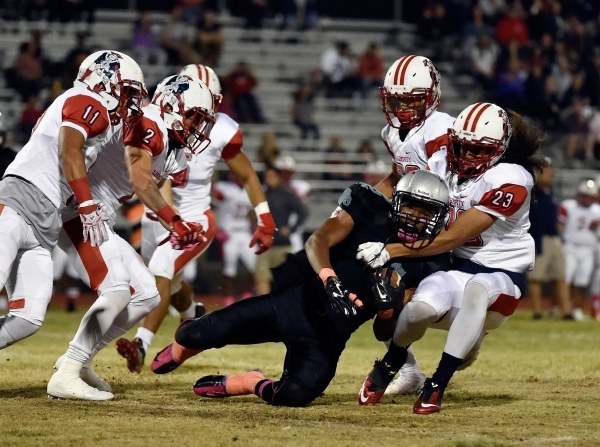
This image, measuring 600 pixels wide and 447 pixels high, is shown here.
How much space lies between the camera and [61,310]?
13344 millimetres

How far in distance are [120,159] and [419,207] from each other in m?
1.76

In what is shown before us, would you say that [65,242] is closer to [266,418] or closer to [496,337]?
[266,418]

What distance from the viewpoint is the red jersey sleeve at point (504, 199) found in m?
5.80

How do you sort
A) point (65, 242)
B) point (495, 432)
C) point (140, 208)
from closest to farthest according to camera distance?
point (495, 432), point (65, 242), point (140, 208)

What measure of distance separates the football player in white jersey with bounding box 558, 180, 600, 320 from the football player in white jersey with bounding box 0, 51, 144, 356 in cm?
997

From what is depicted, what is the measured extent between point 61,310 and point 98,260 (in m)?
7.69

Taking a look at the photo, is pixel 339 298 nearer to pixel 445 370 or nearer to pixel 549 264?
pixel 445 370

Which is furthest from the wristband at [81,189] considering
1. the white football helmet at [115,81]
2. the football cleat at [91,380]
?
the football cleat at [91,380]

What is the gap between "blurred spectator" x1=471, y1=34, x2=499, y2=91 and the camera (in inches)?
744

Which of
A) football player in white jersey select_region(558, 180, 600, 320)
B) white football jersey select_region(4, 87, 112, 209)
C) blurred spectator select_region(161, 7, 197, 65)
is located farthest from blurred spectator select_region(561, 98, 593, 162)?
white football jersey select_region(4, 87, 112, 209)

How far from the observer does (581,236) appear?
14.9 meters

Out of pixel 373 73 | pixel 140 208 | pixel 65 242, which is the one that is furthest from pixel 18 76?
pixel 65 242

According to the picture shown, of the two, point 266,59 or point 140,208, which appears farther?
point 266,59

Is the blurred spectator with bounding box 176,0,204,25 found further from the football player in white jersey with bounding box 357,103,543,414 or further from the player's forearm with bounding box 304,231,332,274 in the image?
the player's forearm with bounding box 304,231,332,274
